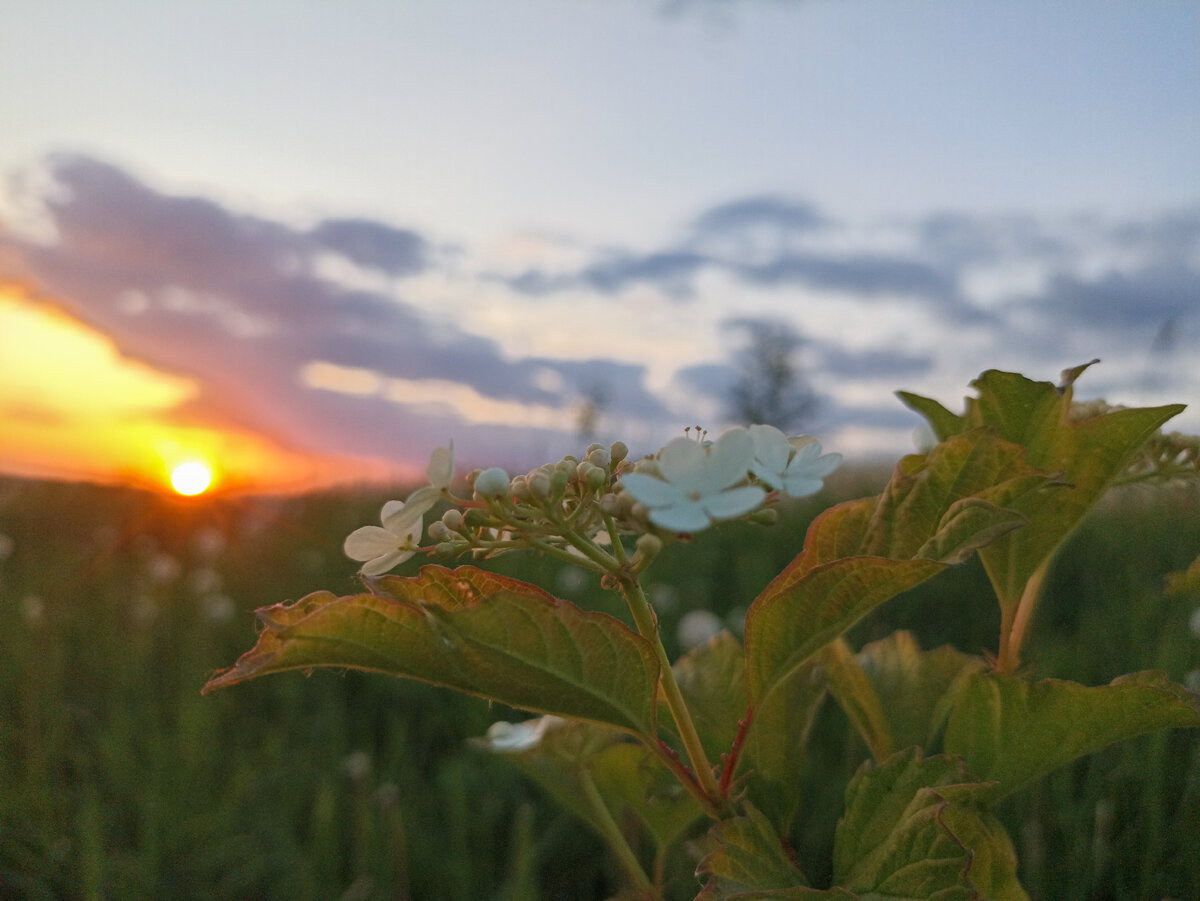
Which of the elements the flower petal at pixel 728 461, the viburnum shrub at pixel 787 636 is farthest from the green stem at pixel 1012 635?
the flower petal at pixel 728 461

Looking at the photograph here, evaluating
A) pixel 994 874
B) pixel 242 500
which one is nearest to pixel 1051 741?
pixel 994 874

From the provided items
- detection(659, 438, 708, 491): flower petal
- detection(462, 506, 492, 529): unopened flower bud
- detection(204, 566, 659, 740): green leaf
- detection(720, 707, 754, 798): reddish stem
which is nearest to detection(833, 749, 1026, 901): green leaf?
detection(720, 707, 754, 798): reddish stem

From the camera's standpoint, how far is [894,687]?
116 cm

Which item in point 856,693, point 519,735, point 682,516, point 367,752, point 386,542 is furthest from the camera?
point 367,752

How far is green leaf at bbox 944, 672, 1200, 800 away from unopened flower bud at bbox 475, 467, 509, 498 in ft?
1.92

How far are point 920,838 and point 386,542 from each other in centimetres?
62

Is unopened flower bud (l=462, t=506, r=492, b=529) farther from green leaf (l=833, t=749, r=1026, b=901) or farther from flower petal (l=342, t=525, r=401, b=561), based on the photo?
green leaf (l=833, t=749, r=1026, b=901)

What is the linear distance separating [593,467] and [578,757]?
21.7 inches

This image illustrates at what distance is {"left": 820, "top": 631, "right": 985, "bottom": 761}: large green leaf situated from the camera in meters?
1.09

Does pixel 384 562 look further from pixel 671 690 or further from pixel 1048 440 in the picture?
pixel 1048 440

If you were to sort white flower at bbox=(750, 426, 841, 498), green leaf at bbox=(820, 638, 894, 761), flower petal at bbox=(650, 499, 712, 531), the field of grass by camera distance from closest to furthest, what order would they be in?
flower petal at bbox=(650, 499, 712, 531), white flower at bbox=(750, 426, 841, 498), green leaf at bbox=(820, 638, 894, 761), the field of grass

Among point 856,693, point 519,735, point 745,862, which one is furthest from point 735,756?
point 519,735

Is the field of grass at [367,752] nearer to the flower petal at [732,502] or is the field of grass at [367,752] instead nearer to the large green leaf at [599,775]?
the flower petal at [732,502]

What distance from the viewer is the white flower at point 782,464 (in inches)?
32.7
